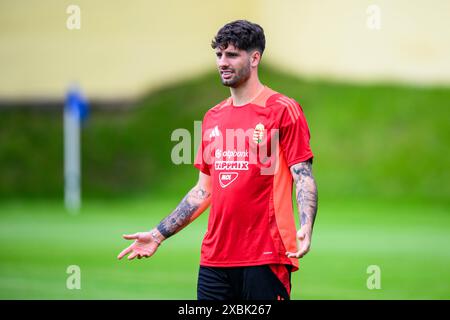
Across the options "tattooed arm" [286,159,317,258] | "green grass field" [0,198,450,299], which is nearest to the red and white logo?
"tattooed arm" [286,159,317,258]

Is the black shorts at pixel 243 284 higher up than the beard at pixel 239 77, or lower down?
lower down

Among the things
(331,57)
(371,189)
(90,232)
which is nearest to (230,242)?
(90,232)

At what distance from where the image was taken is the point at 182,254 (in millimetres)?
18188

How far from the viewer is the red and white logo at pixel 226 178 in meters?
6.39

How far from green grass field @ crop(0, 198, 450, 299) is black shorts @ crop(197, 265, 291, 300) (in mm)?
5732

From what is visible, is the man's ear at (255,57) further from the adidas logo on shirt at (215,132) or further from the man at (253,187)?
the adidas logo on shirt at (215,132)

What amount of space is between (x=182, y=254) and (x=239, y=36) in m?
12.1

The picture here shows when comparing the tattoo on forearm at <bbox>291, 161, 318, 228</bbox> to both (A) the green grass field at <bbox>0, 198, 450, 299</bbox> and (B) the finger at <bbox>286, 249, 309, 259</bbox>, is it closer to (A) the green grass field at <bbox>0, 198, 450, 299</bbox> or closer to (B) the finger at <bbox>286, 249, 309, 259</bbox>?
(B) the finger at <bbox>286, 249, 309, 259</bbox>

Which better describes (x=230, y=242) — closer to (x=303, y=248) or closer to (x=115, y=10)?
(x=303, y=248)

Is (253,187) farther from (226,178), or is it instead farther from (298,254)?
(298,254)

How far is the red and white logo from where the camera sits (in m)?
6.39

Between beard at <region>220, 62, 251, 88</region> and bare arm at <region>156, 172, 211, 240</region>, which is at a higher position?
beard at <region>220, 62, 251, 88</region>

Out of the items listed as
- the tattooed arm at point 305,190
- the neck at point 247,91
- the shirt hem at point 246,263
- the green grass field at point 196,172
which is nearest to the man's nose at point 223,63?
the neck at point 247,91

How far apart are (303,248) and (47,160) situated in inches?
1174
